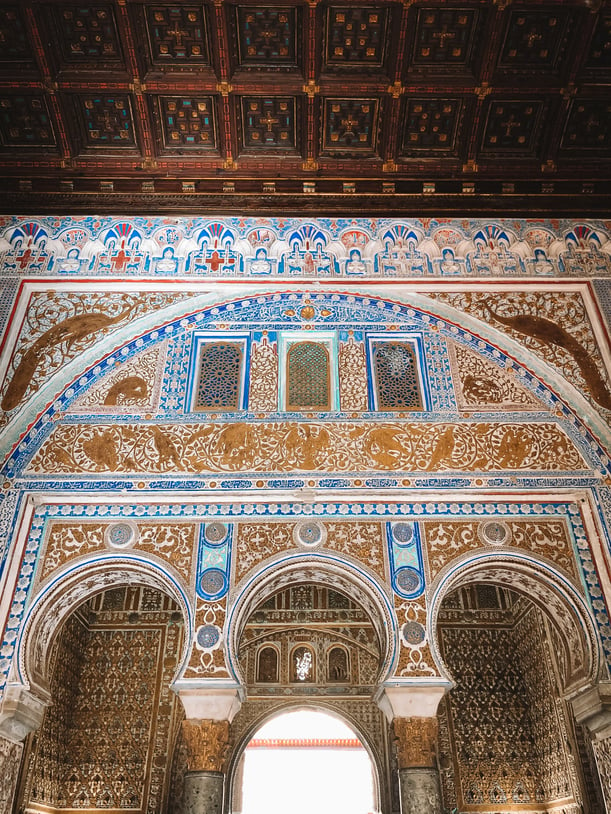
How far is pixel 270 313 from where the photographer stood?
685cm

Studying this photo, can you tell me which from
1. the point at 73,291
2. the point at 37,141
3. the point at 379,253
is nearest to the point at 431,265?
the point at 379,253

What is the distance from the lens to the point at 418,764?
16.1 ft

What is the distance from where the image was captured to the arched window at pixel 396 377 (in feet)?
20.6

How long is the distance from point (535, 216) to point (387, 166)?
5.67ft

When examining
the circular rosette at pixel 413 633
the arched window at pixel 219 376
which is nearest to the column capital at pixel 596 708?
the circular rosette at pixel 413 633

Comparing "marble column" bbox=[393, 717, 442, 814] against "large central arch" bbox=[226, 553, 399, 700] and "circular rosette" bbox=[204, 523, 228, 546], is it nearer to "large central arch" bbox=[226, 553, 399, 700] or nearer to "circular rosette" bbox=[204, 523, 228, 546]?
"large central arch" bbox=[226, 553, 399, 700]

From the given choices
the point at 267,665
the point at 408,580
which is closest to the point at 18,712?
the point at 408,580

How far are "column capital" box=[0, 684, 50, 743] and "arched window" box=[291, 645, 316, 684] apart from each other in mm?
4139

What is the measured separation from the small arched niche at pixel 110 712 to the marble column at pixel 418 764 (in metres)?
3.33

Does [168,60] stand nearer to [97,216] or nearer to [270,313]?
[97,216]

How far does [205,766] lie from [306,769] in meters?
10.8

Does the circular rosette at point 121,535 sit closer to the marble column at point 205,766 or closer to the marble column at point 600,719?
the marble column at point 205,766

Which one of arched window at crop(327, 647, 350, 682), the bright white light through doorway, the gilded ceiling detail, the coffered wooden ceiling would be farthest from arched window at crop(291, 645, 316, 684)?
the bright white light through doorway

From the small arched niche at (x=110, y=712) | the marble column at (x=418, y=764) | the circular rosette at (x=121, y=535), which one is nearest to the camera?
the marble column at (x=418, y=764)
